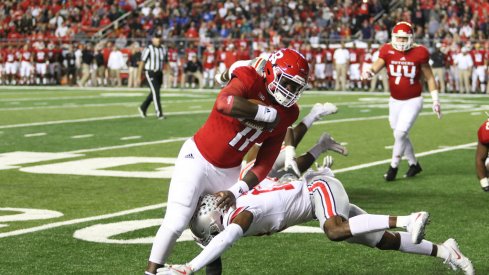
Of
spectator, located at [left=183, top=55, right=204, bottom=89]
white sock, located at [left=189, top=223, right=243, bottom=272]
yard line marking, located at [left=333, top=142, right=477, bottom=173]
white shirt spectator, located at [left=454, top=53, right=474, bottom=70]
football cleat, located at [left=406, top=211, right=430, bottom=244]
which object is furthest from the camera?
spectator, located at [left=183, top=55, right=204, bottom=89]

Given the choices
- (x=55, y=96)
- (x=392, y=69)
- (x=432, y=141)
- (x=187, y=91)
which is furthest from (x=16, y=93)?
(x=392, y=69)

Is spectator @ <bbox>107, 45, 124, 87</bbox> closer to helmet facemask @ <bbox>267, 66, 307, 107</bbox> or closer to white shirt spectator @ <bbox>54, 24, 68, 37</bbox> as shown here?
white shirt spectator @ <bbox>54, 24, 68, 37</bbox>

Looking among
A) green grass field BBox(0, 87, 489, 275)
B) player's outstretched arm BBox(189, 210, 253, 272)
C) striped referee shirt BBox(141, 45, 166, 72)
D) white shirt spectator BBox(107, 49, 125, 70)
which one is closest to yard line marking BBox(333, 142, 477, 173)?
green grass field BBox(0, 87, 489, 275)

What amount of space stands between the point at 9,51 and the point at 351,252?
2978 centimetres

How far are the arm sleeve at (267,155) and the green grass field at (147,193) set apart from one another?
0.74 m

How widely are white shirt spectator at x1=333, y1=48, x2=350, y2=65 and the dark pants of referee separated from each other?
10.7m

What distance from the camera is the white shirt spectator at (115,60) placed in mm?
32500

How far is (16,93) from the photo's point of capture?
28188mm

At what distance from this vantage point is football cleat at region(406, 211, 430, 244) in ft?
17.0

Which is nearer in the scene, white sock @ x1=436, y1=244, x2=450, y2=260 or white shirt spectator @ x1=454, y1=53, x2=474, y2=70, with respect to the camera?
white sock @ x1=436, y1=244, x2=450, y2=260

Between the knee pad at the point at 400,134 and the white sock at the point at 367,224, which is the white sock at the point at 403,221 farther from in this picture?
the knee pad at the point at 400,134

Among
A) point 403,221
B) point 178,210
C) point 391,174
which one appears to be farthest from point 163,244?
point 391,174

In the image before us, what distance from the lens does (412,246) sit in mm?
5668

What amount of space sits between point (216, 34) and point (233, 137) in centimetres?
2838
